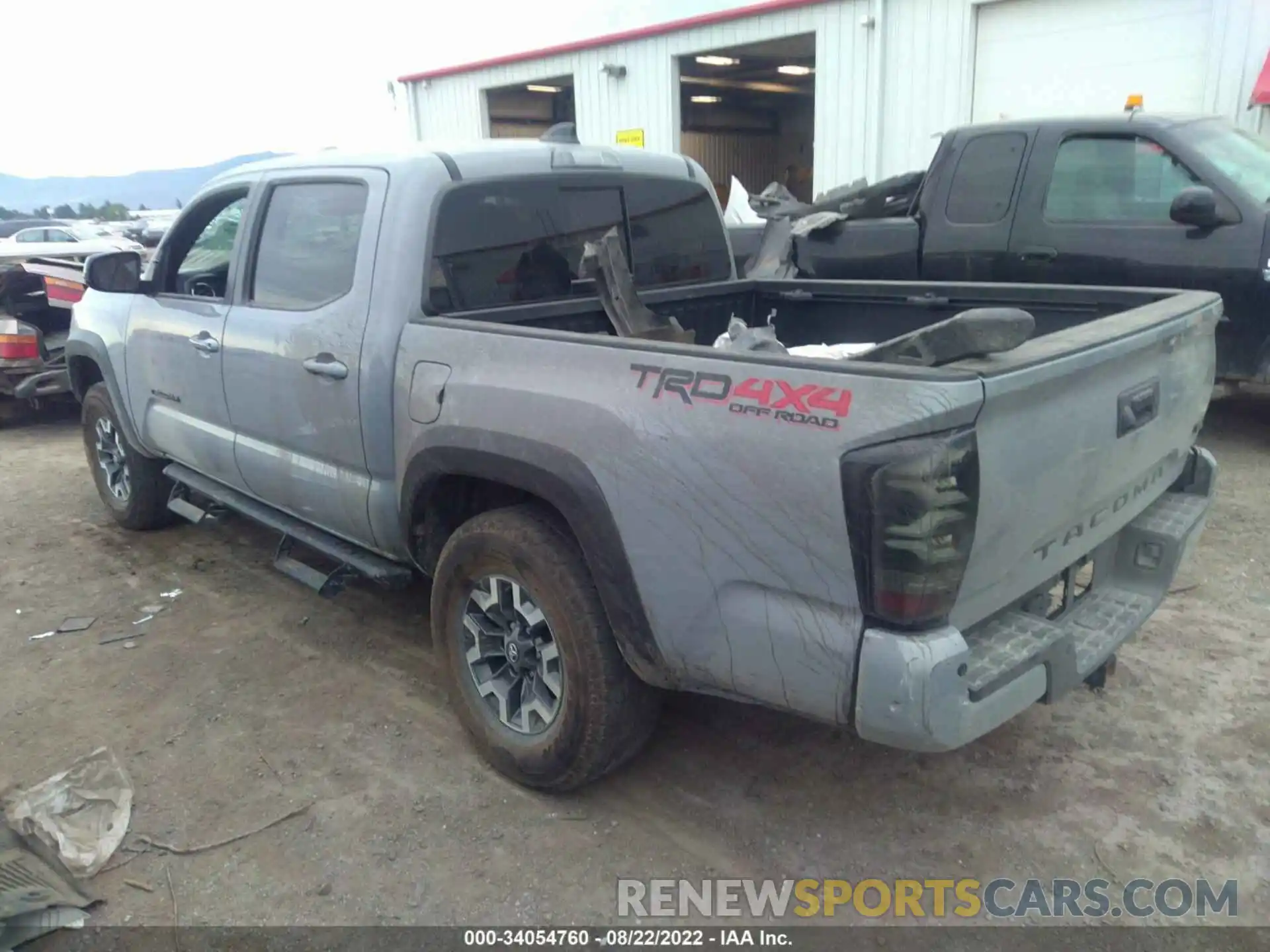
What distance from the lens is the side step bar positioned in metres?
3.75

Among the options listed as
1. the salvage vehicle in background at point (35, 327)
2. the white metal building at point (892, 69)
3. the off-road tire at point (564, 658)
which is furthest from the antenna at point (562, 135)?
the white metal building at point (892, 69)

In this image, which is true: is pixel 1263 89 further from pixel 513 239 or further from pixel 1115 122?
pixel 513 239

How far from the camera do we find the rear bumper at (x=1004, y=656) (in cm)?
220

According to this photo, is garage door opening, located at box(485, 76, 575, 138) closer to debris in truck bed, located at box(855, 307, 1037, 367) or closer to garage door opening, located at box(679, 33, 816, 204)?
garage door opening, located at box(679, 33, 816, 204)

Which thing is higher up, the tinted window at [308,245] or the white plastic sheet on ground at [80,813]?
the tinted window at [308,245]

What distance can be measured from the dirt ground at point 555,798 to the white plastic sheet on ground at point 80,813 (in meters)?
0.07

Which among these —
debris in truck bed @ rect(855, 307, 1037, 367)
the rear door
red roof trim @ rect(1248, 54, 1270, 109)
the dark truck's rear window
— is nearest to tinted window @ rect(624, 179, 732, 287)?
the dark truck's rear window

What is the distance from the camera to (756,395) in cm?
233

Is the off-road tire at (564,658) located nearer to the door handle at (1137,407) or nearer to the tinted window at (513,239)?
the tinted window at (513,239)

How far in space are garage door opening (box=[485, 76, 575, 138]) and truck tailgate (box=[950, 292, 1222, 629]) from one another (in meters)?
15.5

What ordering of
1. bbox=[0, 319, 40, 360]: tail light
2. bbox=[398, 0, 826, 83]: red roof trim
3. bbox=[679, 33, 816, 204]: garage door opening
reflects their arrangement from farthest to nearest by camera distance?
bbox=[679, 33, 816, 204]: garage door opening < bbox=[398, 0, 826, 83]: red roof trim < bbox=[0, 319, 40, 360]: tail light

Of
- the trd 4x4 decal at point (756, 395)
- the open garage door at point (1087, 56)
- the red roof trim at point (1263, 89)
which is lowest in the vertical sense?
the trd 4x4 decal at point (756, 395)

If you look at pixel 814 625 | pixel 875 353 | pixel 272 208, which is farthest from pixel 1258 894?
pixel 272 208

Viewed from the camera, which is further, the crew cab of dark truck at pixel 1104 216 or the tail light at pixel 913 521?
the crew cab of dark truck at pixel 1104 216
